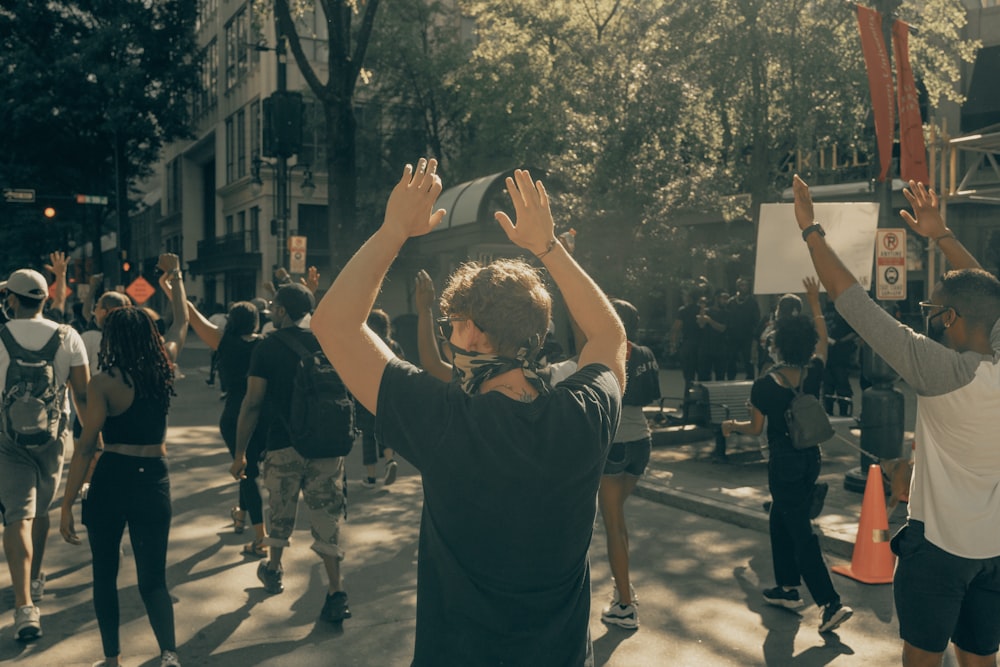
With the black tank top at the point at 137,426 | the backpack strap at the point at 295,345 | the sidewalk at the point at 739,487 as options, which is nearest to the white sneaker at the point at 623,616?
the sidewalk at the point at 739,487

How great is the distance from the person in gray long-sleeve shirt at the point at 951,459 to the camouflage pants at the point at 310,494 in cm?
336

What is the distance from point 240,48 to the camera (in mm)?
41688

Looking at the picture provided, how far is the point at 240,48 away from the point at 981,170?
98.4ft

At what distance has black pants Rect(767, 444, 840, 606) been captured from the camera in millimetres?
5500

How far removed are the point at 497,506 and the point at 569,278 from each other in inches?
25.0

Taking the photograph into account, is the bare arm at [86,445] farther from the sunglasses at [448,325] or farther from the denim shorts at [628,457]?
the sunglasses at [448,325]

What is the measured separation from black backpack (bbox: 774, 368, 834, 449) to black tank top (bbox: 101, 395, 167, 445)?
3339 mm

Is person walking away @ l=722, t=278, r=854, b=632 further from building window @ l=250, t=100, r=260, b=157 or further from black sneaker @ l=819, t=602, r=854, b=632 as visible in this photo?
building window @ l=250, t=100, r=260, b=157

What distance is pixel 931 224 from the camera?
3.77 metres

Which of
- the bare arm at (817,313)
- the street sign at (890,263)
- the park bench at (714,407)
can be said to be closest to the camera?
the bare arm at (817,313)

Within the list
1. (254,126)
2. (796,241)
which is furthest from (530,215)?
(254,126)

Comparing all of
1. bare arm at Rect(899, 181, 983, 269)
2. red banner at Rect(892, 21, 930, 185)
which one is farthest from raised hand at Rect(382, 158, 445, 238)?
red banner at Rect(892, 21, 930, 185)

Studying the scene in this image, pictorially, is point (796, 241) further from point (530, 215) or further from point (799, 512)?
point (530, 215)

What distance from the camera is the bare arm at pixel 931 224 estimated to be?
3.76 metres
